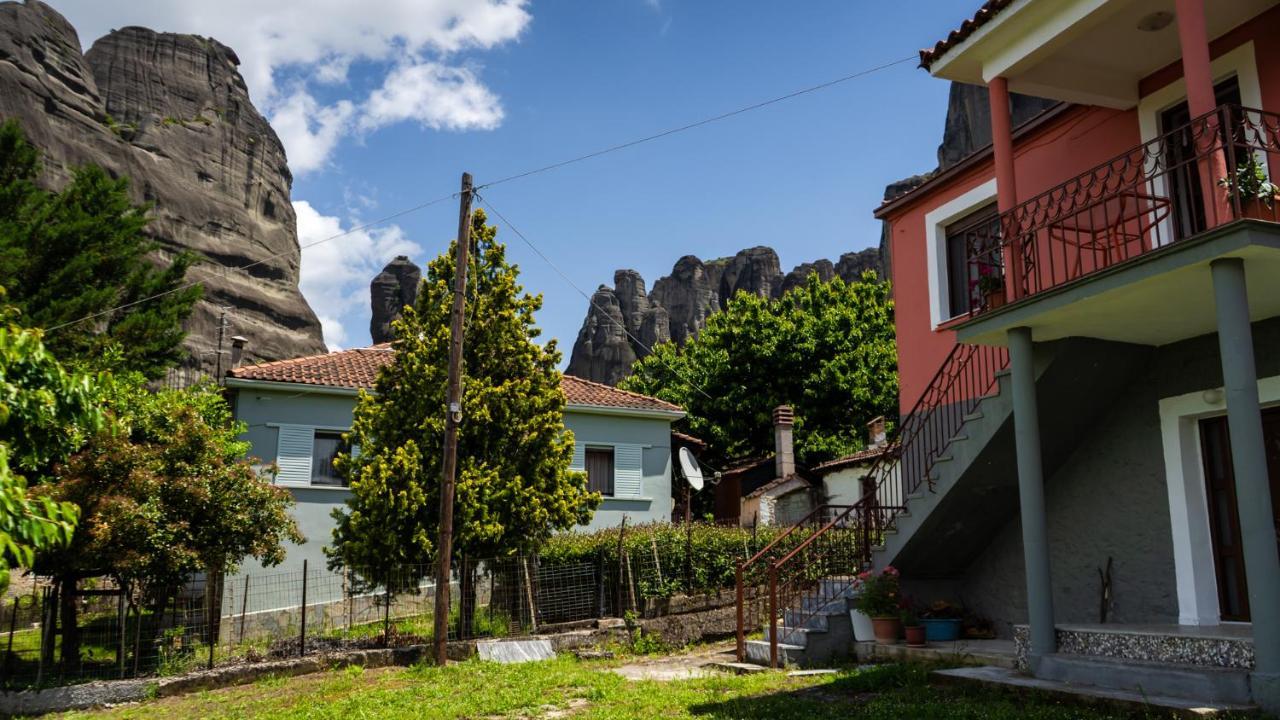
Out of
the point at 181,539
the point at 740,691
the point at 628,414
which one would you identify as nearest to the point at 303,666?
the point at 181,539

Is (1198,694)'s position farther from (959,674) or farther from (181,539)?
(181,539)

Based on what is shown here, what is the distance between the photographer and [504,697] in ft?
31.7

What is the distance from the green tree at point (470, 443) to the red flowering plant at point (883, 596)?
18.7 feet

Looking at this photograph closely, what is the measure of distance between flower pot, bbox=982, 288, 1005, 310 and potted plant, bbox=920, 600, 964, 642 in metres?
3.84

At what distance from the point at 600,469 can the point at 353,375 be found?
21.8ft

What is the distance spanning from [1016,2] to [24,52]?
51.5m

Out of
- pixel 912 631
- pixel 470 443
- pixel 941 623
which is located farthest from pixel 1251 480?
pixel 470 443

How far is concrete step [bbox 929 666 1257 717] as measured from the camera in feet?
20.3

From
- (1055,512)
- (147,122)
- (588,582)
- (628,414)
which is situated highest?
(147,122)

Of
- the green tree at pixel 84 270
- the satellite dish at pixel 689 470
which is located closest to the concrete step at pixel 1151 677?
the satellite dish at pixel 689 470

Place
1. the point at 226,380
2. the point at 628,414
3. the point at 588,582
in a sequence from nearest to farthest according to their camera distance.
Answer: the point at 588,582 < the point at 226,380 < the point at 628,414

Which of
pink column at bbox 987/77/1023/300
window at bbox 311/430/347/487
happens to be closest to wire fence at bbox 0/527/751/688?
window at bbox 311/430/347/487

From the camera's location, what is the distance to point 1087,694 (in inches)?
274

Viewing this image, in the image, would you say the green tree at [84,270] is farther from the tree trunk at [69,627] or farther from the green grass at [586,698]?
the green grass at [586,698]
